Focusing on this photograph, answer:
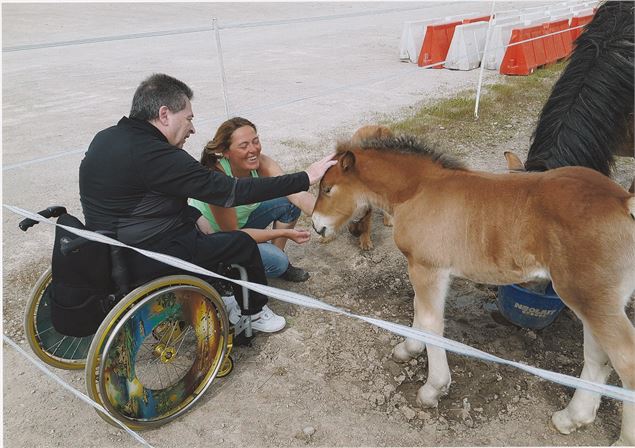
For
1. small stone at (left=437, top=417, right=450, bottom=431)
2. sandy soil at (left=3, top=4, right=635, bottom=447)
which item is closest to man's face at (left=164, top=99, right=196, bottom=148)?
sandy soil at (left=3, top=4, right=635, bottom=447)

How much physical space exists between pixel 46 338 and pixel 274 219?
6.19 feet

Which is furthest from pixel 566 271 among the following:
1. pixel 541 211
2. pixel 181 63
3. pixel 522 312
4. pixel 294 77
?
pixel 181 63

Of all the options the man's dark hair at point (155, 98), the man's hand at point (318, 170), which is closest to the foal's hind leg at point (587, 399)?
the man's hand at point (318, 170)

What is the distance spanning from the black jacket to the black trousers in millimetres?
77

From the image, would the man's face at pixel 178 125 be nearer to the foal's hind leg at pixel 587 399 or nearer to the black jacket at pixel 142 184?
the black jacket at pixel 142 184

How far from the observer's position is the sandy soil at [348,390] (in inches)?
104

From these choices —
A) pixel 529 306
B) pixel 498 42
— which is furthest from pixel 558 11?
pixel 529 306

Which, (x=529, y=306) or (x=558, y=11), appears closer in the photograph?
(x=529, y=306)

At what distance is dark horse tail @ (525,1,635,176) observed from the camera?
346 centimetres

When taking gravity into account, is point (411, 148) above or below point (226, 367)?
above

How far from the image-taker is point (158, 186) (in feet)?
8.54

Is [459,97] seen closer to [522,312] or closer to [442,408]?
[522,312]

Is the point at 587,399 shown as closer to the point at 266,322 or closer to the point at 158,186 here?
the point at 266,322

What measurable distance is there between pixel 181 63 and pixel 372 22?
967cm
